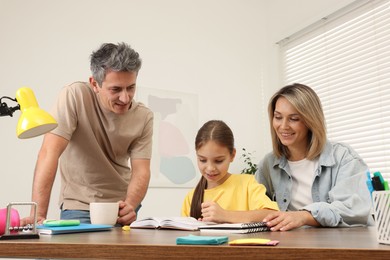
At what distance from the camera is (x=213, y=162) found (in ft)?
5.42

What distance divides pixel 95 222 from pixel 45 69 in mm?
2183

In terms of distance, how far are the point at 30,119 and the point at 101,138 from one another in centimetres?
86

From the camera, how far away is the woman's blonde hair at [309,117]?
1595mm

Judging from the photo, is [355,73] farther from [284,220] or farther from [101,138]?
[284,220]

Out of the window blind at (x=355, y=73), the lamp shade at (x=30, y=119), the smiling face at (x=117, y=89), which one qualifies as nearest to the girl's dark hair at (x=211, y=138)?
the smiling face at (x=117, y=89)

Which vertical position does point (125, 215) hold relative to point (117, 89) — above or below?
below

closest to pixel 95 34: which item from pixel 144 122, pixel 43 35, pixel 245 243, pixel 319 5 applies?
pixel 43 35

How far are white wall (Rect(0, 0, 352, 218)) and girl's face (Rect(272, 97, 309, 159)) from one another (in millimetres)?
1938

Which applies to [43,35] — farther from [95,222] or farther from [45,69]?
[95,222]

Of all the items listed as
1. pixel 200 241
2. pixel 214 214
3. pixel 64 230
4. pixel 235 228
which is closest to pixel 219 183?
pixel 214 214

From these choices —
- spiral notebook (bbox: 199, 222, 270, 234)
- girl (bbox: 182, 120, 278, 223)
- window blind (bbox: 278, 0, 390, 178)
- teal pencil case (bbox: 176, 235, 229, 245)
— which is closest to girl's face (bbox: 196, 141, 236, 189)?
girl (bbox: 182, 120, 278, 223)

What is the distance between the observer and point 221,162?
1.67 m

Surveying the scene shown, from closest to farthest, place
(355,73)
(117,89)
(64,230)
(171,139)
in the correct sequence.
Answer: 1. (64,230)
2. (117,89)
3. (355,73)
4. (171,139)

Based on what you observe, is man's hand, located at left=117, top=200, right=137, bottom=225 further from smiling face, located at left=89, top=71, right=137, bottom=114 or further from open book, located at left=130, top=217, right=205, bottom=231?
smiling face, located at left=89, top=71, right=137, bottom=114
